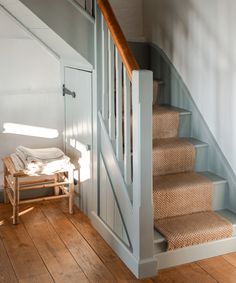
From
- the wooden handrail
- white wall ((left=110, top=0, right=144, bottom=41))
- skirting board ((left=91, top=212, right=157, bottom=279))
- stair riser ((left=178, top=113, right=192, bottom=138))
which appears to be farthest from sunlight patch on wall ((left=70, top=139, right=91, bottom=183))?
white wall ((left=110, top=0, right=144, bottom=41))

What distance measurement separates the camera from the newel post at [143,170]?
2.46 meters

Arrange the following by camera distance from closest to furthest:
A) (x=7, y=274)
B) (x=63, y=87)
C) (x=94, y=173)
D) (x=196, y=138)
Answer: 1. (x=7, y=274)
2. (x=94, y=173)
3. (x=196, y=138)
4. (x=63, y=87)

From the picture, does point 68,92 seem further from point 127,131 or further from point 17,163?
point 127,131

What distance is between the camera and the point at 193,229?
282 centimetres

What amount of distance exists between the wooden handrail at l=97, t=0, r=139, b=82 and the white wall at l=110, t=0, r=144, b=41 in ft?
4.45

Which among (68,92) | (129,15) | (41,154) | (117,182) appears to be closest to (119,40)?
(117,182)

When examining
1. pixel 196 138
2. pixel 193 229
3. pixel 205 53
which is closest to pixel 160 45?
pixel 205 53

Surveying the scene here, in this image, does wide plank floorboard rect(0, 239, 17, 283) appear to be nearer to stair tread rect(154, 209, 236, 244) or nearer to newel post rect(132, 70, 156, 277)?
newel post rect(132, 70, 156, 277)

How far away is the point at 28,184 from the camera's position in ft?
12.5

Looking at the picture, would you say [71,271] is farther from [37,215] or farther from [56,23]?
[56,23]

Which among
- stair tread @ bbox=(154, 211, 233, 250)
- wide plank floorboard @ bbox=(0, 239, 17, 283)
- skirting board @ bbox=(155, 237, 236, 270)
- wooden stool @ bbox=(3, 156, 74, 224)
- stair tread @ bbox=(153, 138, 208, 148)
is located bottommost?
wide plank floorboard @ bbox=(0, 239, 17, 283)

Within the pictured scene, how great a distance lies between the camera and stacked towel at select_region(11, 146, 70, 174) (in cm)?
335

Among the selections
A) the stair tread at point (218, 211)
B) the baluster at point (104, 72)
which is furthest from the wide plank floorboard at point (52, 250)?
the baluster at point (104, 72)

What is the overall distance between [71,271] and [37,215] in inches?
38.8
